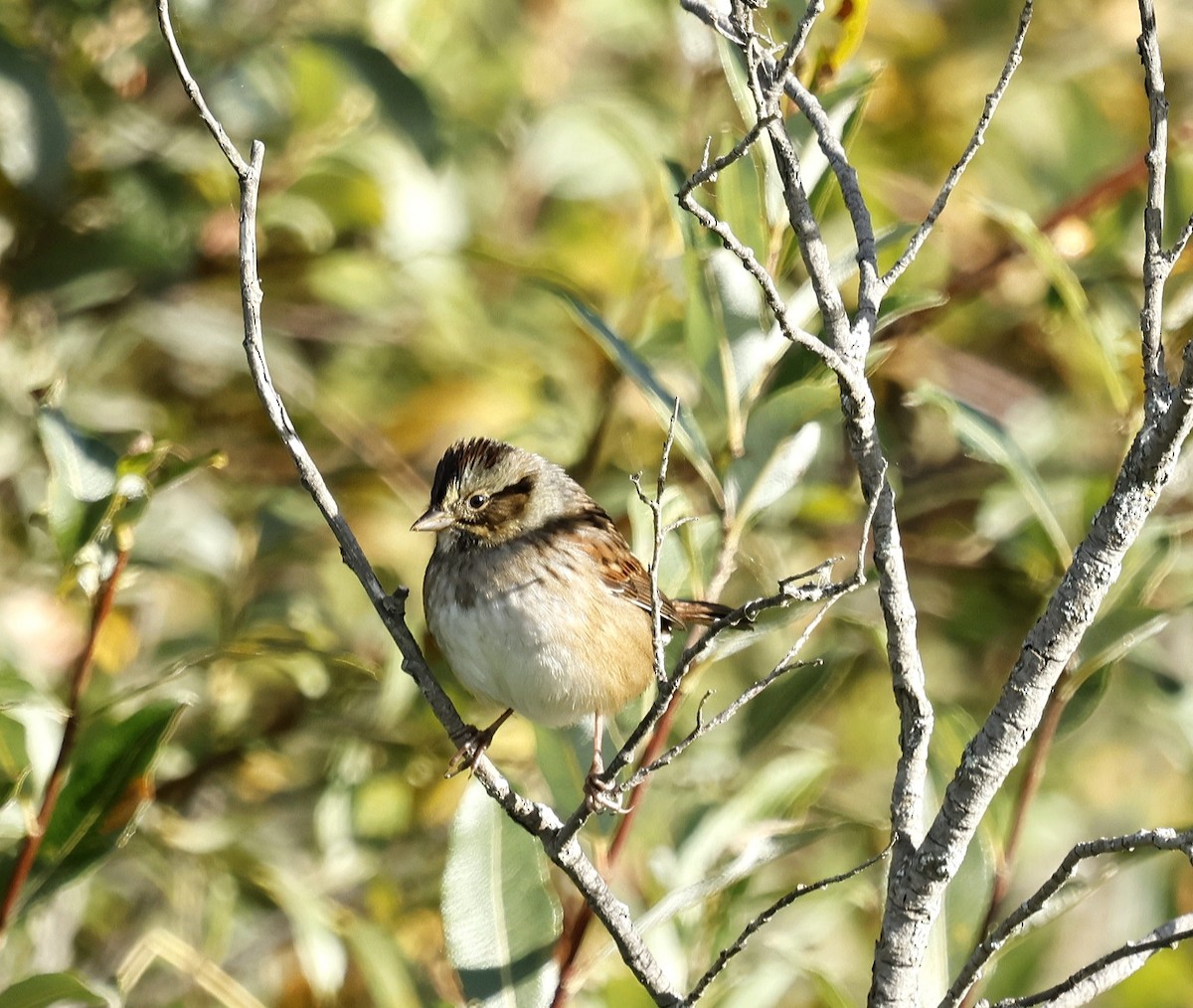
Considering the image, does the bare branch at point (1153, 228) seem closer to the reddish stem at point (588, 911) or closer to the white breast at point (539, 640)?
the reddish stem at point (588, 911)

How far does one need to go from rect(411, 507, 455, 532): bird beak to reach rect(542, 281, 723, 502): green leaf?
0.72 meters

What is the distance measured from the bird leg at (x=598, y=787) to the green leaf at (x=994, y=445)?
959 millimetres

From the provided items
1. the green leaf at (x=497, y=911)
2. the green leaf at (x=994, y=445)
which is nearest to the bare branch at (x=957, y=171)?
the green leaf at (x=994, y=445)

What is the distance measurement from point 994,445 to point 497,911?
1.32 meters

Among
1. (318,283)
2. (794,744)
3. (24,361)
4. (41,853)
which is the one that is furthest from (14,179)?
(794,744)

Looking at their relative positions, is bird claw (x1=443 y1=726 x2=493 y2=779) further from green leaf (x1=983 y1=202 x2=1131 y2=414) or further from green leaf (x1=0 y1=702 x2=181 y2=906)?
green leaf (x1=983 y1=202 x2=1131 y2=414)

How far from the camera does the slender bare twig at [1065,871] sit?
199 centimetres

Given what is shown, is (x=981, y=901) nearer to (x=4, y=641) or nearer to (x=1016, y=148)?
(x=4, y=641)

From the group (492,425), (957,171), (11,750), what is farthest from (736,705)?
(492,425)

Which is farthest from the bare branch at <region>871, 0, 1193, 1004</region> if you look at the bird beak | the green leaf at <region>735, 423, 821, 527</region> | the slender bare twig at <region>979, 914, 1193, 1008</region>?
the bird beak

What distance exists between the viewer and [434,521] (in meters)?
3.59

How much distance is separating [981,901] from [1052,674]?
3.25 feet

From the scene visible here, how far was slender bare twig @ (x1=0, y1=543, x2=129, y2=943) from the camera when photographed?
262 centimetres

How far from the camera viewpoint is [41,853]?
9.27 feet
